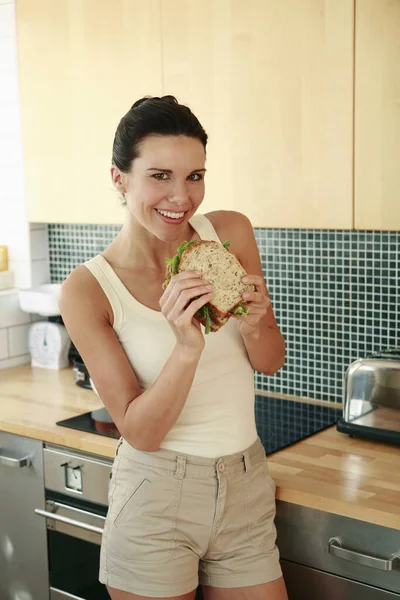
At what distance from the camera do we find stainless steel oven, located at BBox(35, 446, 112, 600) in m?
2.16

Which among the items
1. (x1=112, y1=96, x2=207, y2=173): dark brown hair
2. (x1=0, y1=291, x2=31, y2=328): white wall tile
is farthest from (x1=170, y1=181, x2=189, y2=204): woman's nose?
(x1=0, y1=291, x2=31, y2=328): white wall tile

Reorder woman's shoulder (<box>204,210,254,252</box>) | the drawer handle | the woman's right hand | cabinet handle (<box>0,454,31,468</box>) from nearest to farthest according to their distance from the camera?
the woman's right hand → the drawer handle → woman's shoulder (<box>204,210,254,252</box>) → cabinet handle (<box>0,454,31,468</box>)

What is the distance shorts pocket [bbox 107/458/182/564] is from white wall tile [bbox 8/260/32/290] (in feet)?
5.15

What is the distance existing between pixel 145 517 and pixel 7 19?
202 cm

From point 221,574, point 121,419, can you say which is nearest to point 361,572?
point 221,574

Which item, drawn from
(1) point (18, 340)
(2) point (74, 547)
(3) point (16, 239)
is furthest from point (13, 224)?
(2) point (74, 547)

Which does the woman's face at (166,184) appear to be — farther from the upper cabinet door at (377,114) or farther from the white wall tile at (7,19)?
the white wall tile at (7,19)

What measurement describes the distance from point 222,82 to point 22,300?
129 cm

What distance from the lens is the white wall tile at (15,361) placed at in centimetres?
304

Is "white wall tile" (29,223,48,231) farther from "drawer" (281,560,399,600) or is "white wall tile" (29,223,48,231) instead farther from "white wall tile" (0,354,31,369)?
"drawer" (281,560,399,600)

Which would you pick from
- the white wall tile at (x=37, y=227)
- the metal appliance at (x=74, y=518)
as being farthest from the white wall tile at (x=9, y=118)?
the metal appliance at (x=74, y=518)

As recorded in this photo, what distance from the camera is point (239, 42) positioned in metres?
2.07

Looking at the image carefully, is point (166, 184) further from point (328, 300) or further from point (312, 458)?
point (328, 300)

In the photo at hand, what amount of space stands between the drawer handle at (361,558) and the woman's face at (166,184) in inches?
29.1
